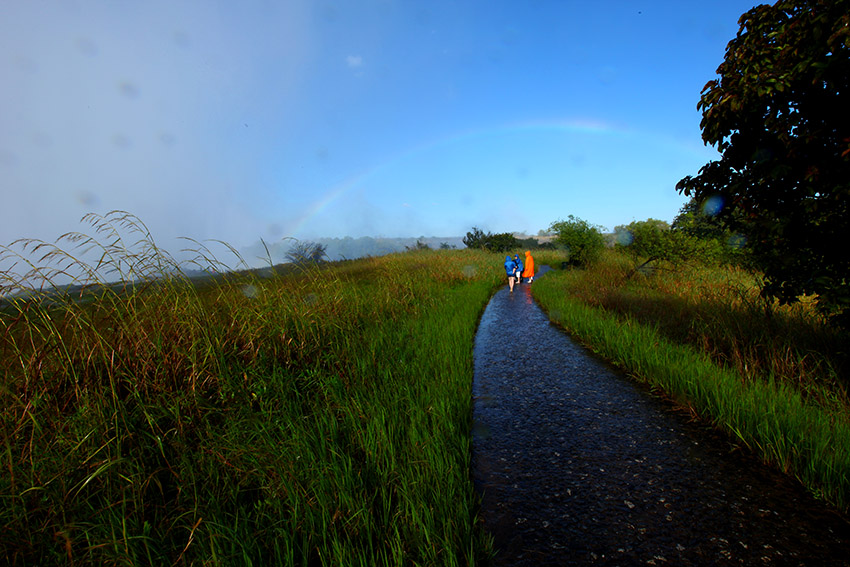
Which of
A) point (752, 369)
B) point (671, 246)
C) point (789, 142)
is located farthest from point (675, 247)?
point (789, 142)

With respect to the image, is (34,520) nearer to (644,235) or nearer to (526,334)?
(526,334)

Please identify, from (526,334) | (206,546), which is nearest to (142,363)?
(206,546)

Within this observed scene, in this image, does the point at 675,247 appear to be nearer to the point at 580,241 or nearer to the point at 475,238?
the point at 580,241

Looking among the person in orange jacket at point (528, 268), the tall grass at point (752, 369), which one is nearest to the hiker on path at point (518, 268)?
the person in orange jacket at point (528, 268)

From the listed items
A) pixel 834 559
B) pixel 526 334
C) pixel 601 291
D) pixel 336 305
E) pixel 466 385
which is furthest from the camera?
pixel 601 291

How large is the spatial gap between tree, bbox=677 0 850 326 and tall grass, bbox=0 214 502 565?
12.1ft

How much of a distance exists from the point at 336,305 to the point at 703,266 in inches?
650

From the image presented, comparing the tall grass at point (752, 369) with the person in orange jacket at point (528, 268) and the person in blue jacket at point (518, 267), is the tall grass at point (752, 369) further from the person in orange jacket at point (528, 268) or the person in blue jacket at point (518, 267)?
the person in orange jacket at point (528, 268)

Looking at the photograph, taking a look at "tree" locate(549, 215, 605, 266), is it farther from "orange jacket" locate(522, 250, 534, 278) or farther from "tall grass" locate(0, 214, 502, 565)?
"tall grass" locate(0, 214, 502, 565)

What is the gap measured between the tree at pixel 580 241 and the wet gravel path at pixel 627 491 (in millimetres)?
20107

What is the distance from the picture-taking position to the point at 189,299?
4051mm

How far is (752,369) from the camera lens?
4.17 metres

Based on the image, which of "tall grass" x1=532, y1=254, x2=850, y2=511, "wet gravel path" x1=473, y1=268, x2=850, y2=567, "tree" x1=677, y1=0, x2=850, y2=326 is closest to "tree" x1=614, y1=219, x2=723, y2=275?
"tall grass" x1=532, y1=254, x2=850, y2=511

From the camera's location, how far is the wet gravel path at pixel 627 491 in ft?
6.61
